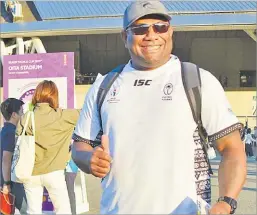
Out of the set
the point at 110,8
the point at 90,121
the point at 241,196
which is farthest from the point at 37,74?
the point at 110,8

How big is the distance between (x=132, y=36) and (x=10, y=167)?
121 inches

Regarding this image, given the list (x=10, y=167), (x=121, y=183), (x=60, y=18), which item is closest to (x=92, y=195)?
(x=10, y=167)

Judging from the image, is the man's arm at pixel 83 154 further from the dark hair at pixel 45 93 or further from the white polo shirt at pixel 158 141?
the dark hair at pixel 45 93

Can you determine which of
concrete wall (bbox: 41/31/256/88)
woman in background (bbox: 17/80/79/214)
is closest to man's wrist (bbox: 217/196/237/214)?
woman in background (bbox: 17/80/79/214)

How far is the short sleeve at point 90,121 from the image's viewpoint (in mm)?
2088

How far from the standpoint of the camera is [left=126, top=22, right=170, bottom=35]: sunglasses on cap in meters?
2.01

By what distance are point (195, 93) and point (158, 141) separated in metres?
0.24

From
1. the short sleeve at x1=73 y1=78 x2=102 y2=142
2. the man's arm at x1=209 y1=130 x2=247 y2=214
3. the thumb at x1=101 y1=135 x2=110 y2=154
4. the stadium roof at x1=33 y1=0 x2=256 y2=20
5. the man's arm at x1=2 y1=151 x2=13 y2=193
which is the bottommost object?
the man's arm at x1=2 y1=151 x2=13 y2=193

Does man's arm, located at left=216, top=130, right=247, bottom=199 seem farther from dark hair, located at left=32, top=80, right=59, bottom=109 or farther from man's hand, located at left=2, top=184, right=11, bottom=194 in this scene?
man's hand, located at left=2, top=184, right=11, bottom=194

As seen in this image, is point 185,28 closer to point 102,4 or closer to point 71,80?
point 102,4

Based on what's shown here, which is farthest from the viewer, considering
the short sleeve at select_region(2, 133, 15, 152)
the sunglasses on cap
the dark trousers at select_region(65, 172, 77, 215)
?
the dark trousers at select_region(65, 172, 77, 215)

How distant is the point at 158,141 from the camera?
6.16 feet

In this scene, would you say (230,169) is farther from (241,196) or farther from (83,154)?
(241,196)

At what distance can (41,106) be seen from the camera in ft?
15.1
